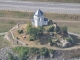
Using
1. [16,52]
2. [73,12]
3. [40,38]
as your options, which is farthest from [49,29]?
[73,12]

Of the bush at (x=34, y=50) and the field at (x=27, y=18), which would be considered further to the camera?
the field at (x=27, y=18)

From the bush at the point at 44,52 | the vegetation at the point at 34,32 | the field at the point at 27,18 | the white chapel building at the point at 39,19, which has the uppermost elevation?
the white chapel building at the point at 39,19

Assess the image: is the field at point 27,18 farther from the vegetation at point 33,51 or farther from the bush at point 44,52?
the bush at point 44,52

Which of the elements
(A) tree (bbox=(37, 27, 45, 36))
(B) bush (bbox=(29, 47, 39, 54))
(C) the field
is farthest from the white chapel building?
(C) the field

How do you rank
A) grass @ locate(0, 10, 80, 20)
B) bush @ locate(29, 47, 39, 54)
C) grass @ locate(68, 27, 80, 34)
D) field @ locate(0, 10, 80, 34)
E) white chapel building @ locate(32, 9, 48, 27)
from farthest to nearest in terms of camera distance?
grass @ locate(0, 10, 80, 20) → field @ locate(0, 10, 80, 34) → grass @ locate(68, 27, 80, 34) → white chapel building @ locate(32, 9, 48, 27) → bush @ locate(29, 47, 39, 54)

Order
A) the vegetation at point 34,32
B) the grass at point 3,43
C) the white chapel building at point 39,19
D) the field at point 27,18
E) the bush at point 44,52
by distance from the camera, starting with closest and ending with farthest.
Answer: the bush at point 44,52, the vegetation at point 34,32, the grass at point 3,43, the white chapel building at point 39,19, the field at point 27,18

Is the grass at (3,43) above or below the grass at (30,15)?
below

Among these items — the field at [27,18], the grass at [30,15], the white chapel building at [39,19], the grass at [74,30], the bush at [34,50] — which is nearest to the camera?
the bush at [34,50]

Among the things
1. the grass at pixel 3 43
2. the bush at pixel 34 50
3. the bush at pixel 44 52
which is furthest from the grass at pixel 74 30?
the grass at pixel 3 43

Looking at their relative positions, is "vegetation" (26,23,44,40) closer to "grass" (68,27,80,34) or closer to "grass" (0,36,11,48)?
"grass" (0,36,11,48)
